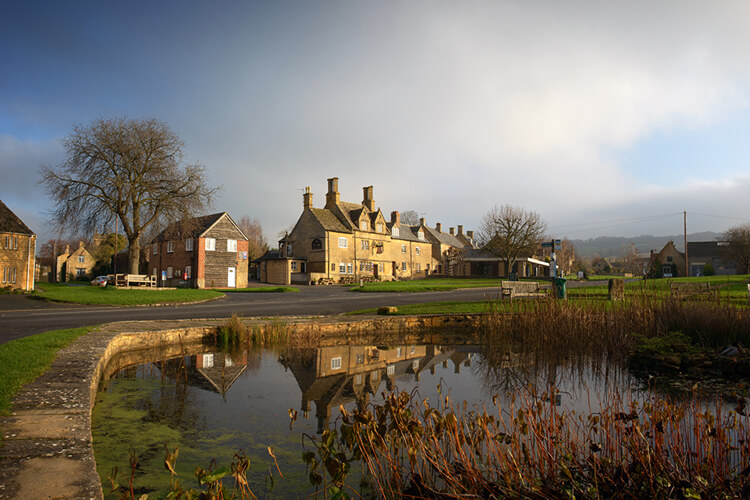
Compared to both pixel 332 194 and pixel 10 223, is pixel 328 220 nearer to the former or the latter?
pixel 332 194

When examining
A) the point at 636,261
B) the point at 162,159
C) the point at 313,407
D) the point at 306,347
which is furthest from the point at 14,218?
the point at 636,261

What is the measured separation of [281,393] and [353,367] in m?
2.21

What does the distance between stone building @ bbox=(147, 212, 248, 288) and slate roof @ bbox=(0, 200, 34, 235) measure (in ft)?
29.7

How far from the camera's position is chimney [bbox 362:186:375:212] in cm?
5519

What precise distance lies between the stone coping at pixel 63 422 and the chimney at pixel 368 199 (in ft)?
145

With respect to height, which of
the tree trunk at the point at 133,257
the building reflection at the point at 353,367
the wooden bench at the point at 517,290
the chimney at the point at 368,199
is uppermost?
the chimney at the point at 368,199

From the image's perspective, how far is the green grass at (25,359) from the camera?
18.3 ft

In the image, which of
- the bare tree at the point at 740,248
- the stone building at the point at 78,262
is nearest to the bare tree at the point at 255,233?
the stone building at the point at 78,262

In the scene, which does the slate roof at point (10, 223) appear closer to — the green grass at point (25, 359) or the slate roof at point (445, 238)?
the green grass at point (25, 359)

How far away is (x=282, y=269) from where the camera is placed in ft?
152

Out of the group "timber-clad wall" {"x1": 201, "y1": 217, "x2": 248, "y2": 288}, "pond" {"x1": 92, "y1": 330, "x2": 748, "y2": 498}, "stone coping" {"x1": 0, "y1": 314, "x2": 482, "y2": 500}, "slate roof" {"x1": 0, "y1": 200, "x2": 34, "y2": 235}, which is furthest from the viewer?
"timber-clad wall" {"x1": 201, "y1": 217, "x2": 248, "y2": 288}

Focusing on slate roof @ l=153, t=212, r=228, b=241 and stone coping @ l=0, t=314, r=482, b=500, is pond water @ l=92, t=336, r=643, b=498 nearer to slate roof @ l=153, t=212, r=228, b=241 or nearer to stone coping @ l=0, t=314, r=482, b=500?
stone coping @ l=0, t=314, r=482, b=500

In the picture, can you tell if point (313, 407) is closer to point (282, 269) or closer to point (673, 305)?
point (673, 305)

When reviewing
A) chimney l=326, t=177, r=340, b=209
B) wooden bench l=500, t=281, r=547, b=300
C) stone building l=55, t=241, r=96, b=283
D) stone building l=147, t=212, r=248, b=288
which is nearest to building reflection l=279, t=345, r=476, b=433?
wooden bench l=500, t=281, r=547, b=300
